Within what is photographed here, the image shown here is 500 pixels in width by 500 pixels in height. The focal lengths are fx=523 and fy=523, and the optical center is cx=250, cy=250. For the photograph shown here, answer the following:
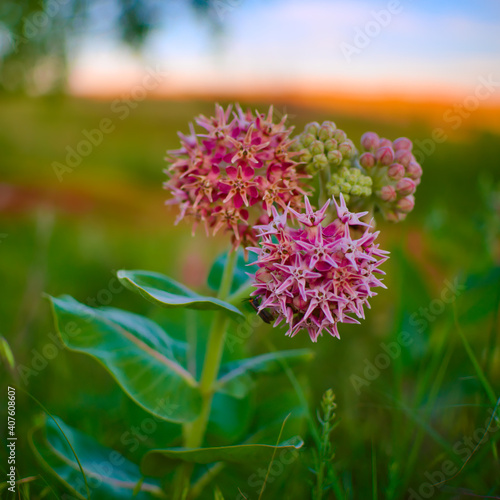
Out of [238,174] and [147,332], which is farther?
[147,332]

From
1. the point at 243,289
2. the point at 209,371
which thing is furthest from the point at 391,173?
the point at 209,371

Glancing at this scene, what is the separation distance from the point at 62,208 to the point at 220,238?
98.7 inches

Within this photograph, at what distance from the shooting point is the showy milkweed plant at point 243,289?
163 cm

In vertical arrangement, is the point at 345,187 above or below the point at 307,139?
below

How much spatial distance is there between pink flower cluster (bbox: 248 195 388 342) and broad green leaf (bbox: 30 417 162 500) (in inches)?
46.0

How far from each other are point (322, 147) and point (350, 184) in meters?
0.17

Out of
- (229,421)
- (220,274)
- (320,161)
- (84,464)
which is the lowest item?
(84,464)

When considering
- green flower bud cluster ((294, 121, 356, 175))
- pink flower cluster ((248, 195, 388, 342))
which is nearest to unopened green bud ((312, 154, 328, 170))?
green flower bud cluster ((294, 121, 356, 175))

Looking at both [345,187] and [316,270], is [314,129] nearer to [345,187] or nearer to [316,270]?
[345,187]

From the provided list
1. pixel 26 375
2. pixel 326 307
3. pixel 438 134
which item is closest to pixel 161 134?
pixel 438 134

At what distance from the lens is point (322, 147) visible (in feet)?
6.19

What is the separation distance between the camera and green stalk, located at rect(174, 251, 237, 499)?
6.99 ft

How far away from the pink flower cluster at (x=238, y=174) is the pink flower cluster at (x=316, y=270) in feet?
0.65

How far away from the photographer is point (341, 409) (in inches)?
121
